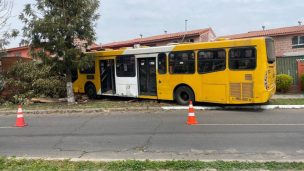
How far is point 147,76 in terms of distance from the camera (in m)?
15.8

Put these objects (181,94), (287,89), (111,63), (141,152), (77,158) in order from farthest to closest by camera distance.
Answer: (287,89) → (111,63) → (181,94) → (141,152) → (77,158)

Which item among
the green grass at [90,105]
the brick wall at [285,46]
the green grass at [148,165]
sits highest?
the brick wall at [285,46]

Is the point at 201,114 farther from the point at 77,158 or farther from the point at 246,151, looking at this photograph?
the point at 77,158

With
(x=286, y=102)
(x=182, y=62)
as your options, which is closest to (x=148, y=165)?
(x=182, y=62)

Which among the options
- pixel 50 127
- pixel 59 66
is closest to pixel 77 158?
pixel 50 127

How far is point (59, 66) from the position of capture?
51.4ft

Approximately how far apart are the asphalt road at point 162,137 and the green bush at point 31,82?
518 cm

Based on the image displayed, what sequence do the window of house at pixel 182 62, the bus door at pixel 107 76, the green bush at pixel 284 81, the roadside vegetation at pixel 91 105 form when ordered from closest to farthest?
the window of house at pixel 182 62 < the roadside vegetation at pixel 91 105 < the bus door at pixel 107 76 < the green bush at pixel 284 81

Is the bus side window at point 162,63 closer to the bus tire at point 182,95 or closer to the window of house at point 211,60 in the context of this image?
the bus tire at point 182,95

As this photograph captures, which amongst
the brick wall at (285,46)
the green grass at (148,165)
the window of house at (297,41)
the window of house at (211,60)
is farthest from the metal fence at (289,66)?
the green grass at (148,165)

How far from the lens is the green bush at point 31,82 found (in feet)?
57.9

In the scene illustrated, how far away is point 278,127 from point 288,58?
10.4 m

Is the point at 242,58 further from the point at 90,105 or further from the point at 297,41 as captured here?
the point at 297,41

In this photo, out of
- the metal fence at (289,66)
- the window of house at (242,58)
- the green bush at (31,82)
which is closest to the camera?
the window of house at (242,58)
